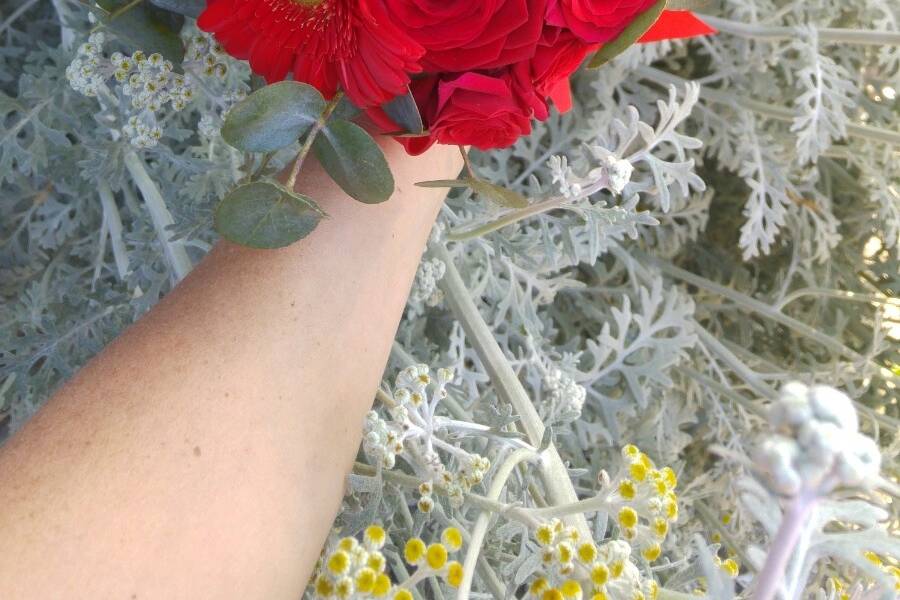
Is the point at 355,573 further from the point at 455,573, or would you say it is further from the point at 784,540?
the point at 784,540

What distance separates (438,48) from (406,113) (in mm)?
41

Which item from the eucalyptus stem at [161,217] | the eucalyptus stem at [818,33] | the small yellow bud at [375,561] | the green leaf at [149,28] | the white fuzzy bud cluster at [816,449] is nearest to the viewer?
the white fuzzy bud cluster at [816,449]

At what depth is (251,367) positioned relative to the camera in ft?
1.15

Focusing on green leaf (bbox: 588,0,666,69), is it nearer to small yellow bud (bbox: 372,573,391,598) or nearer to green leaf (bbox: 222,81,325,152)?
green leaf (bbox: 222,81,325,152)

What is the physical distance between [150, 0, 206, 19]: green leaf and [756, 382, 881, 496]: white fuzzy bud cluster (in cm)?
34

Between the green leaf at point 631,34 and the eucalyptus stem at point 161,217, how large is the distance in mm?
298

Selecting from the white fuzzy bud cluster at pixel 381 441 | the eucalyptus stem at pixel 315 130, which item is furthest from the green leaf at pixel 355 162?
the white fuzzy bud cluster at pixel 381 441

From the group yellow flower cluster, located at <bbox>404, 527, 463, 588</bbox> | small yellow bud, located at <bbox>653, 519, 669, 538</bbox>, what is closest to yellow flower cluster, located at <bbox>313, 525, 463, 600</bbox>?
yellow flower cluster, located at <bbox>404, 527, 463, 588</bbox>

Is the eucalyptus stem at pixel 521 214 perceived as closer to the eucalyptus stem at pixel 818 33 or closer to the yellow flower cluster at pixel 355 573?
the yellow flower cluster at pixel 355 573

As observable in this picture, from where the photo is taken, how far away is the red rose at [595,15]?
359 mm

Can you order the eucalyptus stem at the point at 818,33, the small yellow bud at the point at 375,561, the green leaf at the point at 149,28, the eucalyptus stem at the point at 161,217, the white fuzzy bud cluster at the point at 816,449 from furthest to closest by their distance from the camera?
1. the eucalyptus stem at the point at 818,33
2. the eucalyptus stem at the point at 161,217
3. the green leaf at the point at 149,28
4. the small yellow bud at the point at 375,561
5. the white fuzzy bud cluster at the point at 816,449

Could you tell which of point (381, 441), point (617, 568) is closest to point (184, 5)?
point (381, 441)

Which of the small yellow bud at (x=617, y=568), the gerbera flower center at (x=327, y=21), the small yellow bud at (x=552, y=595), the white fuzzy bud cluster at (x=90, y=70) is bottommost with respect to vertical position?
the small yellow bud at (x=617, y=568)

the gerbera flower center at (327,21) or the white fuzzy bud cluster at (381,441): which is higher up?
the gerbera flower center at (327,21)
